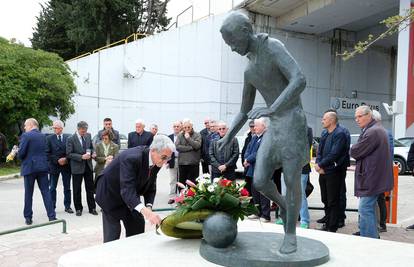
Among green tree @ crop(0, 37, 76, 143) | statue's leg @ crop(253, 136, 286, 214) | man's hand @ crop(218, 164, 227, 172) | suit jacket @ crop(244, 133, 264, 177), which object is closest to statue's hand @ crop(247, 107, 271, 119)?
statue's leg @ crop(253, 136, 286, 214)

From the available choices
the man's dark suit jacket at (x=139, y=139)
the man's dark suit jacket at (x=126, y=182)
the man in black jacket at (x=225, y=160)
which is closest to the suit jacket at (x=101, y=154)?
the man's dark suit jacket at (x=139, y=139)

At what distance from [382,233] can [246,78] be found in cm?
425

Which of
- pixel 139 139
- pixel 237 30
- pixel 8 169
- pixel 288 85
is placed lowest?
pixel 8 169

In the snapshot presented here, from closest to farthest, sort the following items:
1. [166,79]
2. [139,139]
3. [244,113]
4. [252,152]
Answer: [244,113] < [252,152] < [139,139] < [166,79]

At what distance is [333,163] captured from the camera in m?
7.03

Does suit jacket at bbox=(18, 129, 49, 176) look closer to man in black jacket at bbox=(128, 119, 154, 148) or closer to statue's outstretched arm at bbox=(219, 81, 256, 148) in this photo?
man in black jacket at bbox=(128, 119, 154, 148)

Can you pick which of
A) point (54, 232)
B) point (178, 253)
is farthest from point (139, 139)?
point (178, 253)

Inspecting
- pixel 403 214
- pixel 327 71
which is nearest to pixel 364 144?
pixel 403 214

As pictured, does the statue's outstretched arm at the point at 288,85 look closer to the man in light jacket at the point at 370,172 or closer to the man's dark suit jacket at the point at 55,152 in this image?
the man in light jacket at the point at 370,172

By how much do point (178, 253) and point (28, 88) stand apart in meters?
16.1

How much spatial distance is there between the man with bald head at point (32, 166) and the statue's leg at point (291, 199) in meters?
5.24

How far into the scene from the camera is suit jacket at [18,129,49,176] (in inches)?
312

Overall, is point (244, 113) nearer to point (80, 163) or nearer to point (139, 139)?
point (80, 163)

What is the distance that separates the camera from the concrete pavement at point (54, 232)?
582cm
